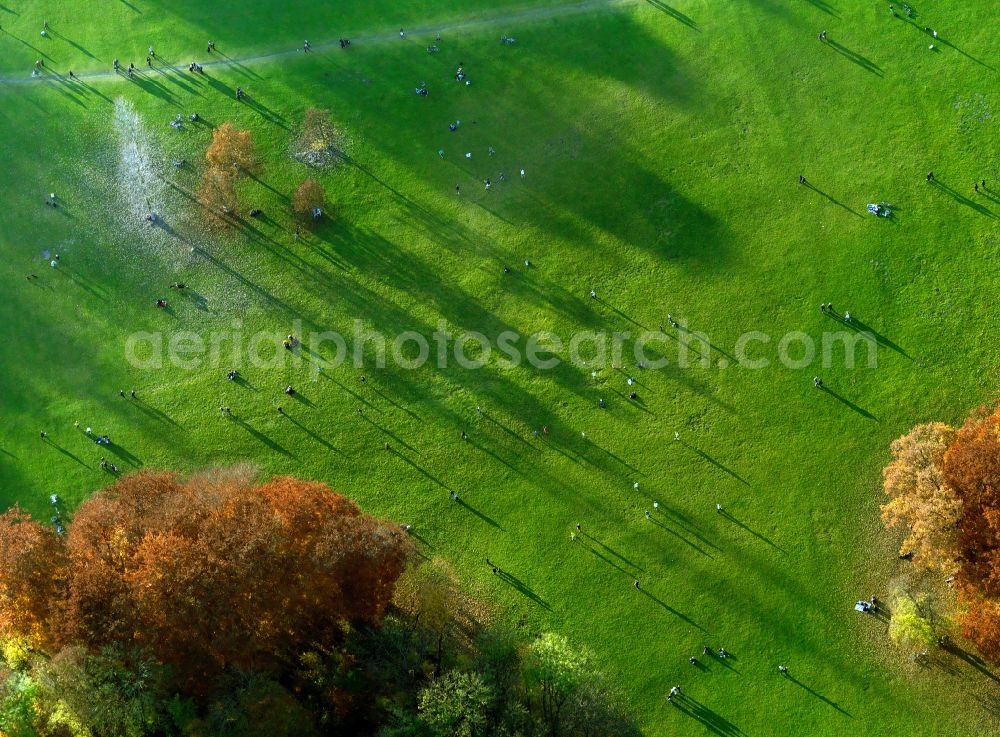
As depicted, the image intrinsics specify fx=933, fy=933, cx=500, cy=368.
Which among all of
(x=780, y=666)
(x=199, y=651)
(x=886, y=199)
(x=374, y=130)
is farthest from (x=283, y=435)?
(x=886, y=199)

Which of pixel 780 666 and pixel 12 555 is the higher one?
pixel 780 666

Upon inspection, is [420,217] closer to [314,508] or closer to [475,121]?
[475,121]

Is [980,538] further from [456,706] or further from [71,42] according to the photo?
[71,42]

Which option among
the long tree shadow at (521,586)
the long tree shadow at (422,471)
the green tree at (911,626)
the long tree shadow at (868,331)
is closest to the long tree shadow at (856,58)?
the long tree shadow at (868,331)

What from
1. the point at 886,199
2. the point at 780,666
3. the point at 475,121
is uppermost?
the point at 886,199

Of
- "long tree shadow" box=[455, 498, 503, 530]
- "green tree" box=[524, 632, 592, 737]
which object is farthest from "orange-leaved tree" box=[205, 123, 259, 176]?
"green tree" box=[524, 632, 592, 737]

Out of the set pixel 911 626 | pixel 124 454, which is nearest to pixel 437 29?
pixel 124 454

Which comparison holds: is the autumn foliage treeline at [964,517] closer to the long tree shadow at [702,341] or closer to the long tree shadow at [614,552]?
the long tree shadow at [702,341]
